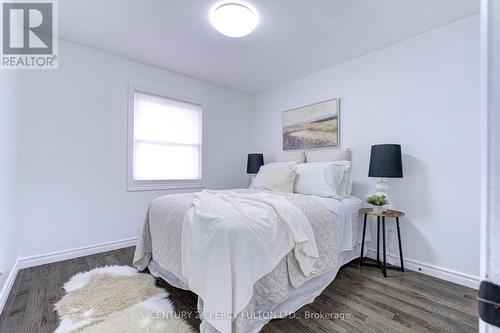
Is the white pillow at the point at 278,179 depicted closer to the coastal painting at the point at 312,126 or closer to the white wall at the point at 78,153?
the coastal painting at the point at 312,126

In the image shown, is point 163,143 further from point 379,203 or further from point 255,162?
point 379,203

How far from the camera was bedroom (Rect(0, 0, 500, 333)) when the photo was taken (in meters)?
1.55

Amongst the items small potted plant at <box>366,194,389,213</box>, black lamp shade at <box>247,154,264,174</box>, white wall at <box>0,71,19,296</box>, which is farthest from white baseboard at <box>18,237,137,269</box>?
small potted plant at <box>366,194,389,213</box>

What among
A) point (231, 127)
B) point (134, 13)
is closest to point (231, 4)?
point (134, 13)

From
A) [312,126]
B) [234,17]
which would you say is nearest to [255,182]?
[312,126]

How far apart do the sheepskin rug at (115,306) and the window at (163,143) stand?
133cm

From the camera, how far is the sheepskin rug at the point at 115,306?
146cm

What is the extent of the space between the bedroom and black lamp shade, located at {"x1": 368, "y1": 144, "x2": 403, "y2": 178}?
0.8 inches

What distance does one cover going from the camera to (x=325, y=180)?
2559 mm

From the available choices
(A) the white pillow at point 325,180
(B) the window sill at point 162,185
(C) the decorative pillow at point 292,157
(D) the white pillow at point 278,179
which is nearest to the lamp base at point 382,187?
(A) the white pillow at point 325,180

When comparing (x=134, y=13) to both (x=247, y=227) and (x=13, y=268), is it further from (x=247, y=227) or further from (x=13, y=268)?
(x=13, y=268)

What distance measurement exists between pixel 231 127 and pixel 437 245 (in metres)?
3.36

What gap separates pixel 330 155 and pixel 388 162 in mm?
763

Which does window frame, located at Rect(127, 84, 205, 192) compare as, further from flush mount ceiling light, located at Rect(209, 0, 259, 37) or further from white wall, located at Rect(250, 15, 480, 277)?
white wall, located at Rect(250, 15, 480, 277)
